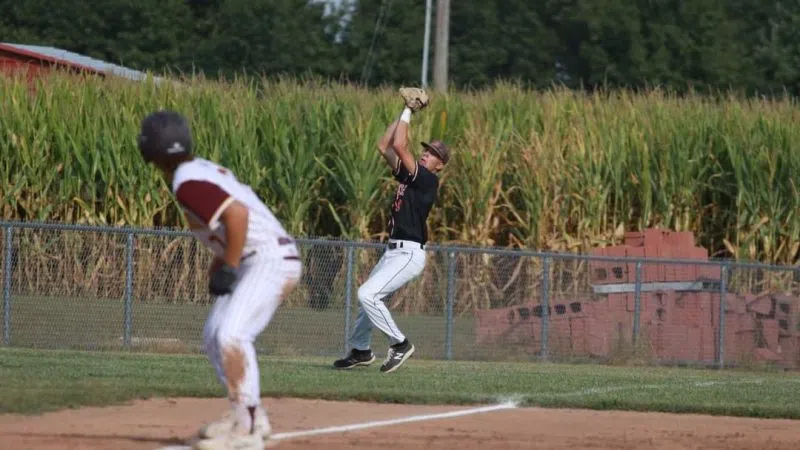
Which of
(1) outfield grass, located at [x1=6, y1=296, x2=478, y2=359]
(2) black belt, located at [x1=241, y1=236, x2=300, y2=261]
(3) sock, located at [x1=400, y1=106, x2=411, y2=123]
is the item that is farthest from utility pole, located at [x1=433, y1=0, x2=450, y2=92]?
(2) black belt, located at [x1=241, y1=236, x2=300, y2=261]

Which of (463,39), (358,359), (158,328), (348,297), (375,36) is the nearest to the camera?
(358,359)

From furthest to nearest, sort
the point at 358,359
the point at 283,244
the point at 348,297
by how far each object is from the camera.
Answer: the point at 348,297
the point at 358,359
the point at 283,244

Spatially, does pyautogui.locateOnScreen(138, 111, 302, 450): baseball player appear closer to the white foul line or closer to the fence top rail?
the white foul line

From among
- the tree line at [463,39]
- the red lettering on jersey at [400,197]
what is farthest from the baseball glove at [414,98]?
the tree line at [463,39]

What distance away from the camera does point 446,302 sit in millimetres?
19703

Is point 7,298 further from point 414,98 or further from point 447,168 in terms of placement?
point 447,168

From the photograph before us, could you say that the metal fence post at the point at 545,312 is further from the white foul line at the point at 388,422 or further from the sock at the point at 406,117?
the white foul line at the point at 388,422

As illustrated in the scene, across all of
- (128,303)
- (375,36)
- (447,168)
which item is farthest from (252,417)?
(375,36)

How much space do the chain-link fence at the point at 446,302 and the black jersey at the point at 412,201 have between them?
4443 mm

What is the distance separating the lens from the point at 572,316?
1989 cm

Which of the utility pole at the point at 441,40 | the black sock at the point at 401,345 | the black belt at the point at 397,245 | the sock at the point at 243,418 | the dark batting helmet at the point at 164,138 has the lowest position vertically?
the sock at the point at 243,418

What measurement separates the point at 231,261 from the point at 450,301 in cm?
1106

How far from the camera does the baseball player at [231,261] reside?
28.3 ft

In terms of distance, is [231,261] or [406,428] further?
[406,428]
